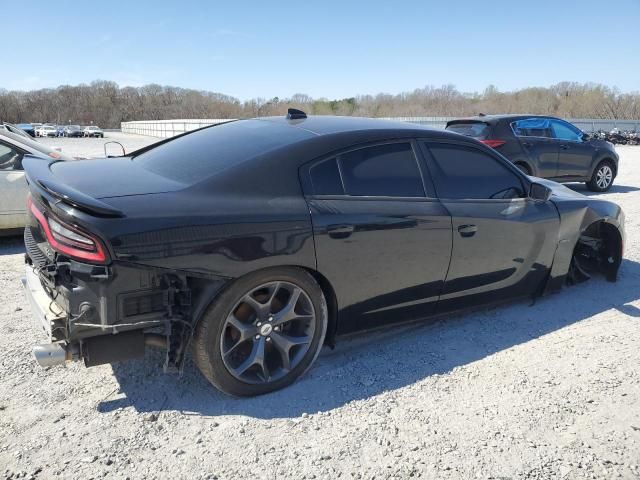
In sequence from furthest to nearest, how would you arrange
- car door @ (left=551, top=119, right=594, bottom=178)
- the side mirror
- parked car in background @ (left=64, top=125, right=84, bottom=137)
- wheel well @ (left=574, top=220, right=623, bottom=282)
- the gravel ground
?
1. parked car in background @ (left=64, top=125, right=84, bottom=137)
2. car door @ (left=551, top=119, right=594, bottom=178)
3. wheel well @ (left=574, top=220, right=623, bottom=282)
4. the side mirror
5. the gravel ground

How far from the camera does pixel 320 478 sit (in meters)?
2.26

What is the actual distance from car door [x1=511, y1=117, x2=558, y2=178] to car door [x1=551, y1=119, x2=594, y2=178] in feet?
0.59

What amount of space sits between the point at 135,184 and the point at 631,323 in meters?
3.85

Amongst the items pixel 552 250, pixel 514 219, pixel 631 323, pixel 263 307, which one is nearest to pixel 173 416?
pixel 263 307

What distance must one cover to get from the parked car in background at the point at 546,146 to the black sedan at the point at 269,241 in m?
5.75

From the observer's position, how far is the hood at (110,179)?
266 cm

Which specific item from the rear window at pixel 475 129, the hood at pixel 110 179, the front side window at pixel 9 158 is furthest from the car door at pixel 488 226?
the rear window at pixel 475 129

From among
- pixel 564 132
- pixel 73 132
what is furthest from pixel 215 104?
pixel 564 132

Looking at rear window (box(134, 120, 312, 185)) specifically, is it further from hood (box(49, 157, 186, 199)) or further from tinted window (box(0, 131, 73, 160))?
tinted window (box(0, 131, 73, 160))

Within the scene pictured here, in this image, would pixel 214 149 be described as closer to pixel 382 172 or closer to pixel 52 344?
pixel 382 172

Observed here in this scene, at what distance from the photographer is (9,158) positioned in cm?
593

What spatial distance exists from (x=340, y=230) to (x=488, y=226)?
4.22 ft

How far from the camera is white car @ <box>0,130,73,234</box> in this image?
5.75 m

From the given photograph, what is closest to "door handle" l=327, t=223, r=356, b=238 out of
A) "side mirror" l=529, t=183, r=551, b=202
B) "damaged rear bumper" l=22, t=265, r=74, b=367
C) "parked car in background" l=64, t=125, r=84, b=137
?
"damaged rear bumper" l=22, t=265, r=74, b=367
